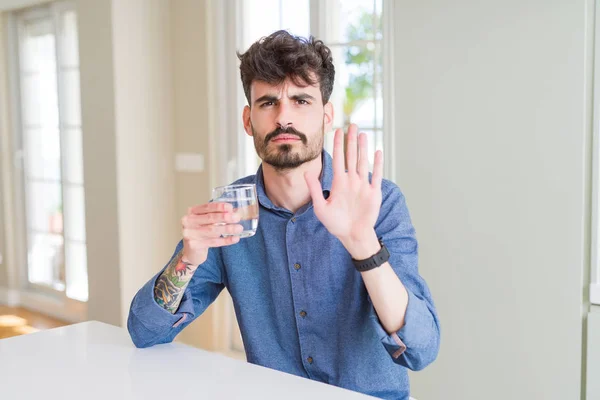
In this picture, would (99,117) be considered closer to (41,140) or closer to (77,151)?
(77,151)

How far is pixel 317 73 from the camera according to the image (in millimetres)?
1725

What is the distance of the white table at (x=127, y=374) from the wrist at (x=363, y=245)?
26 centimetres

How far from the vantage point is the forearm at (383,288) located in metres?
1.34

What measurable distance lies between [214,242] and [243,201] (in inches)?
5.7

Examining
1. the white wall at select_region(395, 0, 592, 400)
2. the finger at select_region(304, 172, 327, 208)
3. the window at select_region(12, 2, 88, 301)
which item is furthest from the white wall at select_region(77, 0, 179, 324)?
the finger at select_region(304, 172, 327, 208)

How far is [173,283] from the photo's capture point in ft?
5.13

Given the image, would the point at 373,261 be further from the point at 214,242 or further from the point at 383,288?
the point at 214,242

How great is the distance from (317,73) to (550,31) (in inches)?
45.7

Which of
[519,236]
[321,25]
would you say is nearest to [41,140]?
[321,25]

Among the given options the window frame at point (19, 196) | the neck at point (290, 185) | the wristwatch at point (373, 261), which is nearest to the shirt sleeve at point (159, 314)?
the neck at point (290, 185)

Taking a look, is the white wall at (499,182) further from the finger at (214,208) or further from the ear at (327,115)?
the finger at (214,208)

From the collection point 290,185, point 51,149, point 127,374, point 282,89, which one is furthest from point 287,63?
point 51,149

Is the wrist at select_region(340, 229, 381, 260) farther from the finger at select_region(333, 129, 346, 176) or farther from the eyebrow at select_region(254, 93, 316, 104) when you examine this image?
the eyebrow at select_region(254, 93, 316, 104)

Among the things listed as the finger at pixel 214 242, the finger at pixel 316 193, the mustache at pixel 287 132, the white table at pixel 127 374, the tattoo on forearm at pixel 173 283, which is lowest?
the white table at pixel 127 374
